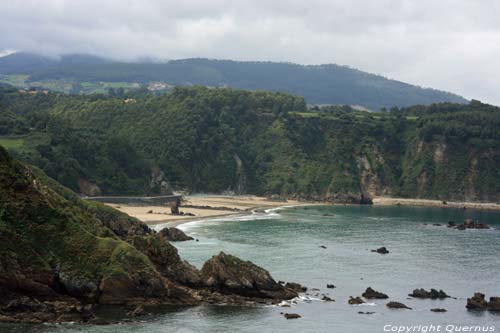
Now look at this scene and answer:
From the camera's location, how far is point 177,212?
125938 millimetres

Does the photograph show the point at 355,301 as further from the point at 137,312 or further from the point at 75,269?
the point at 75,269

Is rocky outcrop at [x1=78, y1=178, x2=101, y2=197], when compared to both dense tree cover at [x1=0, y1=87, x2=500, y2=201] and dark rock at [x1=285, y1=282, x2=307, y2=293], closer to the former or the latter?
dense tree cover at [x1=0, y1=87, x2=500, y2=201]

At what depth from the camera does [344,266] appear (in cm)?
7762

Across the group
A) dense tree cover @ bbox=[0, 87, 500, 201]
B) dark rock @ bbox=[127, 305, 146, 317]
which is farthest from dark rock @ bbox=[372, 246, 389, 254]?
dense tree cover @ bbox=[0, 87, 500, 201]

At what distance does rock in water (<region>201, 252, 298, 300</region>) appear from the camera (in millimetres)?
57406

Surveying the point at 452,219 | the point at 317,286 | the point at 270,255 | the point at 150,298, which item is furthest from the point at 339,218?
the point at 150,298

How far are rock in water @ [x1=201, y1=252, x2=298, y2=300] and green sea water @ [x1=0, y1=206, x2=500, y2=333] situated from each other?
8.17ft

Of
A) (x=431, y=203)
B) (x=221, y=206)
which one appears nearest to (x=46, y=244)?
(x=221, y=206)

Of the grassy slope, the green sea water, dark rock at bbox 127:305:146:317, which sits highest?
the grassy slope

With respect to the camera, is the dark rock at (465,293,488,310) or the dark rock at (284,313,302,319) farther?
the dark rock at (465,293,488,310)

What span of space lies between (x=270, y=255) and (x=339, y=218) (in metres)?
52.4

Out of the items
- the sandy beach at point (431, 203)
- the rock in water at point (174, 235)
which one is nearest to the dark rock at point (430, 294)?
the rock in water at point (174, 235)

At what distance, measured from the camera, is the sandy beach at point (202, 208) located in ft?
380

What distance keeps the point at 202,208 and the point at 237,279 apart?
84076 mm
